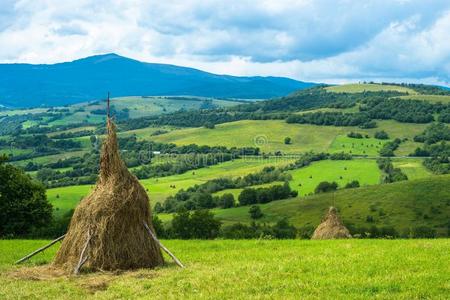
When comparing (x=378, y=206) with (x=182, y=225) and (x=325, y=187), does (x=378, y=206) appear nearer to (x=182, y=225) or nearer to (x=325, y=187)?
(x=325, y=187)

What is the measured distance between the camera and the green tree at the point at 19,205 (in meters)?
45.9


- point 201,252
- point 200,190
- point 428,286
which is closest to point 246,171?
point 200,190

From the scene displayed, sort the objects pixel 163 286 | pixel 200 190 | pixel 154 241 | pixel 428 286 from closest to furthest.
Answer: pixel 428 286, pixel 163 286, pixel 154 241, pixel 200 190

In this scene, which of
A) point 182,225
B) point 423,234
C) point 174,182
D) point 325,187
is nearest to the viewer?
point 182,225

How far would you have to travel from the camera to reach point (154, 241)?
68.6 ft

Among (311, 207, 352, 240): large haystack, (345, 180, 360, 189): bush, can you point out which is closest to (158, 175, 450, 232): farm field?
(345, 180, 360, 189): bush

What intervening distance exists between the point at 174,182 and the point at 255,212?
4445cm

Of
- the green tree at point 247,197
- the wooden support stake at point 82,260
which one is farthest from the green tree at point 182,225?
the green tree at point 247,197

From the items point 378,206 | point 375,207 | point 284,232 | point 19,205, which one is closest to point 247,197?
point 375,207

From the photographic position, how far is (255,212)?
11831 centimetres

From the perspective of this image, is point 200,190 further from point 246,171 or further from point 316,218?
point 316,218

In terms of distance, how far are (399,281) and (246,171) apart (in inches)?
5945

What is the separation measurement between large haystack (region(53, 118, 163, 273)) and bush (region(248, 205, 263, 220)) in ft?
318

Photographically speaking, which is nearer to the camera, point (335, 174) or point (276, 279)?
point (276, 279)
